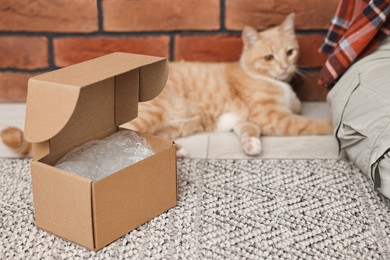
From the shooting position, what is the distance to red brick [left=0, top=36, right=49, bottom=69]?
2.00 meters

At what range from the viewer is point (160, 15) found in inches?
76.9

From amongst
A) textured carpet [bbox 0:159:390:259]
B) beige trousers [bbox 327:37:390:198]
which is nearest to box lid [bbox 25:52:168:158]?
textured carpet [bbox 0:159:390:259]

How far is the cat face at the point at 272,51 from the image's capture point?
6.15 ft

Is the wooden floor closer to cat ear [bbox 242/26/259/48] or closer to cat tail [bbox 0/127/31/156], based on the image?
cat tail [bbox 0/127/31/156]

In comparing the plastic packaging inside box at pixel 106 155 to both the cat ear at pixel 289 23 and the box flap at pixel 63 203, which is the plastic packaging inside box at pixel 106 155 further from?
the cat ear at pixel 289 23

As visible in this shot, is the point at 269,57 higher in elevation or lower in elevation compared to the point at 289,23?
lower

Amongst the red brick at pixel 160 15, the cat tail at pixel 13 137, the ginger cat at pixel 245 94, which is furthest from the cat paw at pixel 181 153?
the red brick at pixel 160 15

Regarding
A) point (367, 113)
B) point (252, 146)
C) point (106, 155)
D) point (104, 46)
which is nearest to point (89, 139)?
point (106, 155)

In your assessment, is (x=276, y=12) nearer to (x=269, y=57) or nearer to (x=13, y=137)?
(x=269, y=57)

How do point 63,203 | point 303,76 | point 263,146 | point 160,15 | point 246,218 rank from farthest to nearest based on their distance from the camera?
point 303,76 < point 160,15 < point 263,146 < point 246,218 < point 63,203

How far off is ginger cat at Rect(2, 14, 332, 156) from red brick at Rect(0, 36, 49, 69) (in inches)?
20.9

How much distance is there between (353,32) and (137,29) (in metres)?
0.82

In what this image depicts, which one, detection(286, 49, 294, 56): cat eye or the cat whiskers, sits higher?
detection(286, 49, 294, 56): cat eye

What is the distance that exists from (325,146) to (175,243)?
0.72 meters
